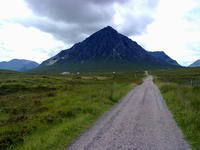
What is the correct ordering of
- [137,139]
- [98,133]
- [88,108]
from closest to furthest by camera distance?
[137,139] < [98,133] < [88,108]

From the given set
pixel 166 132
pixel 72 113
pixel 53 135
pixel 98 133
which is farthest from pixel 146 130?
pixel 72 113

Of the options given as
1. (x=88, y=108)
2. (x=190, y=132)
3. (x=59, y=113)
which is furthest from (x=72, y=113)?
(x=190, y=132)

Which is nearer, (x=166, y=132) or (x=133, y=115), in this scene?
(x=166, y=132)

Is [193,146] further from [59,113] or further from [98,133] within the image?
[59,113]

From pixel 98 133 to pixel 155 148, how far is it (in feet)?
10.1

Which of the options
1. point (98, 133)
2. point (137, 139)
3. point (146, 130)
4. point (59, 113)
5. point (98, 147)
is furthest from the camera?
point (59, 113)

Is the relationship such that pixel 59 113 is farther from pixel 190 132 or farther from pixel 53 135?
pixel 190 132

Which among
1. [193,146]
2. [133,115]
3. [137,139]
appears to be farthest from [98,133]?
[133,115]

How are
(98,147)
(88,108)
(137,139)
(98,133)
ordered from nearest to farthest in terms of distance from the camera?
(98,147)
(137,139)
(98,133)
(88,108)

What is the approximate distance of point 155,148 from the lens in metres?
8.73

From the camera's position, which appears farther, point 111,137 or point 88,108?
point 88,108

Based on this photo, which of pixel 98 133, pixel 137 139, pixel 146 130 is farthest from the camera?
pixel 146 130

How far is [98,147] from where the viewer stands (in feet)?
28.5

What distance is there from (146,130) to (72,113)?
594cm
